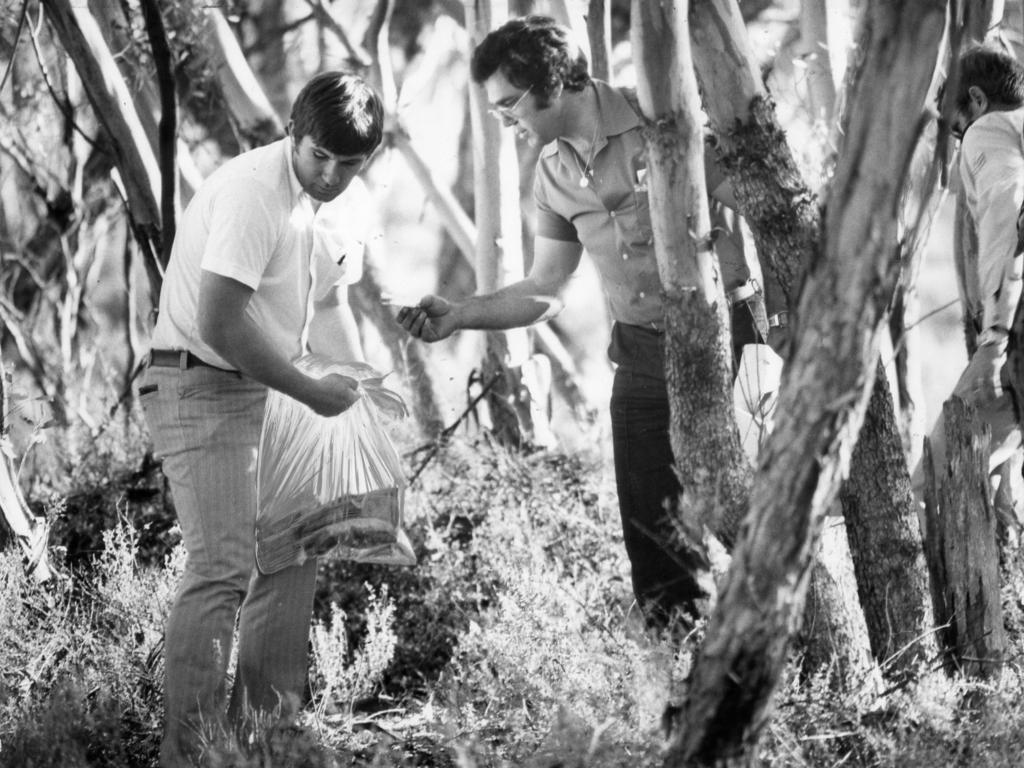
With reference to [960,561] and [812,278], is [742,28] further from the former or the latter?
→ [960,561]

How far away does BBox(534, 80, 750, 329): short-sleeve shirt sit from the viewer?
4.07 meters

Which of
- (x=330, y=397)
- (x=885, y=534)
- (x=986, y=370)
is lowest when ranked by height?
(x=885, y=534)

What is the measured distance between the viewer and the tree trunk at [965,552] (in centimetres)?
374

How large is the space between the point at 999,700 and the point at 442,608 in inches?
95.0

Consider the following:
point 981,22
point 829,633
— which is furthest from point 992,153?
point 829,633

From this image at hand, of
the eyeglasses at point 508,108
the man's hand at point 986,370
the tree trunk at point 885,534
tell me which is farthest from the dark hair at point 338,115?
the man's hand at point 986,370

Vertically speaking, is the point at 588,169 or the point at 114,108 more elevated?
the point at 114,108

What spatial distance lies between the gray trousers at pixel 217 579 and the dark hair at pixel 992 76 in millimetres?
2441

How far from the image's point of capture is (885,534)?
3.71 m

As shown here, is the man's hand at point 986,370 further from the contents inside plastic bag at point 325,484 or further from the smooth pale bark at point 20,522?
the smooth pale bark at point 20,522

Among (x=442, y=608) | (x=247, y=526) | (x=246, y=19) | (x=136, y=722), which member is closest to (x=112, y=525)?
(x=442, y=608)

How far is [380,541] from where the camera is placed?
3990 millimetres

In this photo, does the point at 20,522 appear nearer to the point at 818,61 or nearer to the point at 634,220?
the point at 634,220

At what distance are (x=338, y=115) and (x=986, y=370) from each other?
1.96 m
